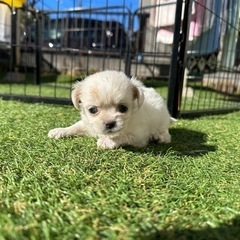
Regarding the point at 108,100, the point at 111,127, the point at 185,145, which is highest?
the point at 108,100

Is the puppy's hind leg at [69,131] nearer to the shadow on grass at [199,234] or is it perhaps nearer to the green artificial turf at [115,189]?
the green artificial turf at [115,189]

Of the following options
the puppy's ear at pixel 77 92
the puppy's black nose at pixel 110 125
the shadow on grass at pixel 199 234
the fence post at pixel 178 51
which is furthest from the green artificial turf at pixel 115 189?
the fence post at pixel 178 51

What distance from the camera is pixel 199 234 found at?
0.87 m

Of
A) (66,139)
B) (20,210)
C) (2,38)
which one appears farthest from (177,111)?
(2,38)

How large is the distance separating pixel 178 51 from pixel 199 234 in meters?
1.84

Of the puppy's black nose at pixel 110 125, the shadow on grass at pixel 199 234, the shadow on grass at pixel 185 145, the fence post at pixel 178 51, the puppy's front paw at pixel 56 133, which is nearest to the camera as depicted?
the shadow on grass at pixel 199 234

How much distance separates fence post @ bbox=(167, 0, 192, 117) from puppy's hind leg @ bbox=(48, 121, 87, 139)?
936 millimetres

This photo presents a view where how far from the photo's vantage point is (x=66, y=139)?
1788mm

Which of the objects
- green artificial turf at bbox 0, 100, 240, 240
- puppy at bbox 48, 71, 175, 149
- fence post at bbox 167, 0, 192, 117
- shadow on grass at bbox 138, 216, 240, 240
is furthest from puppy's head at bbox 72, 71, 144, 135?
fence post at bbox 167, 0, 192, 117

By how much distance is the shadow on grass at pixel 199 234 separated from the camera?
0.84 m

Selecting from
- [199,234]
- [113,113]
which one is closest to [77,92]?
[113,113]

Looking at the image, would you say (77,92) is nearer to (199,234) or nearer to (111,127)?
(111,127)

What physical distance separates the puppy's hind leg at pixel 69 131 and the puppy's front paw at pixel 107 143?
269mm

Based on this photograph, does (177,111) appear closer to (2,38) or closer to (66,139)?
(66,139)
